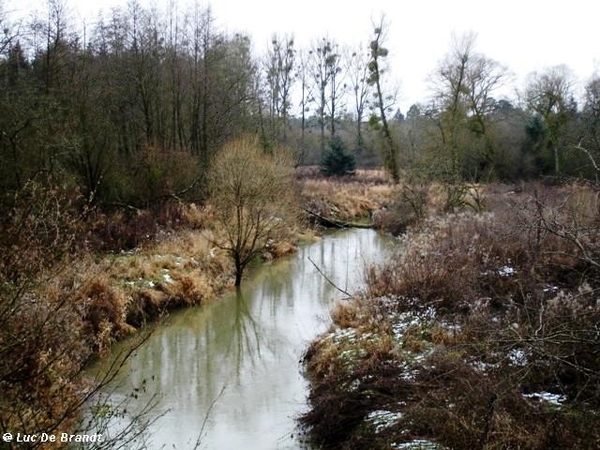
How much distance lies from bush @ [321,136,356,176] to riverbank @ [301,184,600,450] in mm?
24895

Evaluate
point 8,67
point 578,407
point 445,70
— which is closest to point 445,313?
point 578,407

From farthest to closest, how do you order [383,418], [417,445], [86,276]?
[86,276], [383,418], [417,445]

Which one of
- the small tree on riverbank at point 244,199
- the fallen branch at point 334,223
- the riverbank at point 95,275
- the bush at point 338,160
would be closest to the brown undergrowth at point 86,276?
the riverbank at point 95,275

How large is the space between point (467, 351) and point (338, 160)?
1198 inches

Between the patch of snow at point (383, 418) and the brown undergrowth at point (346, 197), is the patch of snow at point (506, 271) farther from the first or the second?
the brown undergrowth at point (346, 197)

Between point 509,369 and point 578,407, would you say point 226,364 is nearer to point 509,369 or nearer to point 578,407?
point 509,369

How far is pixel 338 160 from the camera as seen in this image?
123 ft

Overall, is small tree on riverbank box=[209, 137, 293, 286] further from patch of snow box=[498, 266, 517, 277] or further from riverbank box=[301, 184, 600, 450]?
patch of snow box=[498, 266, 517, 277]

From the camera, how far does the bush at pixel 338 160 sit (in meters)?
37.4

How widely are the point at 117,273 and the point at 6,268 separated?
27.1ft

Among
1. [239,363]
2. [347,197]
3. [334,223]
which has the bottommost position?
[239,363]

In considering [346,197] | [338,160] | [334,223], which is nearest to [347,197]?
[346,197]

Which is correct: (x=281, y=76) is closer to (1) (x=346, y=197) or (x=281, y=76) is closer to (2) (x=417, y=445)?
(1) (x=346, y=197)

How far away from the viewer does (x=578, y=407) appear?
230 inches
